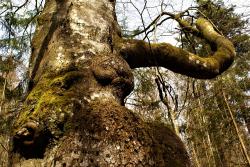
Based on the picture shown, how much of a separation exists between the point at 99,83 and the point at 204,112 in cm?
1465

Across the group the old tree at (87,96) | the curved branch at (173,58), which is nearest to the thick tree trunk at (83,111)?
the old tree at (87,96)

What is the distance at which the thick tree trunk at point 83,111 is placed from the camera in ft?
4.40

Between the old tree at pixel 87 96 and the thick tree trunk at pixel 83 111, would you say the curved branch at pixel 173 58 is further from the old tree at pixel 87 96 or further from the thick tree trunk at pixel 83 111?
the thick tree trunk at pixel 83 111

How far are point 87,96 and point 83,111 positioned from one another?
0.11m

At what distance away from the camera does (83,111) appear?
1455mm

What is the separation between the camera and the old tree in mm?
A: 1350

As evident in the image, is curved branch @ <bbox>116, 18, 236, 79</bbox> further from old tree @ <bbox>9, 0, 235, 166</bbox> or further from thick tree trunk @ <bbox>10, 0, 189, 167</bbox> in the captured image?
thick tree trunk @ <bbox>10, 0, 189, 167</bbox>

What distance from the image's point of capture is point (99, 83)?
165cm

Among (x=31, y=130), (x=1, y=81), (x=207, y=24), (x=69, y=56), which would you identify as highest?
(x=1, y=81)

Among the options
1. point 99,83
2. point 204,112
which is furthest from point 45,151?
point 204,112

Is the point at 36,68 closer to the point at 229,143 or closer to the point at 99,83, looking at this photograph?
the point at 99,83

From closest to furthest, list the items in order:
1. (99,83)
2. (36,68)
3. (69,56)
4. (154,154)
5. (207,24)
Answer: (154,154), (99,83), (69,56), (36,68), (207,24)

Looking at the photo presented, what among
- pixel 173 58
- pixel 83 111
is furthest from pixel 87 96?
pixel 173 58

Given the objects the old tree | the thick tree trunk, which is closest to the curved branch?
the old tree
